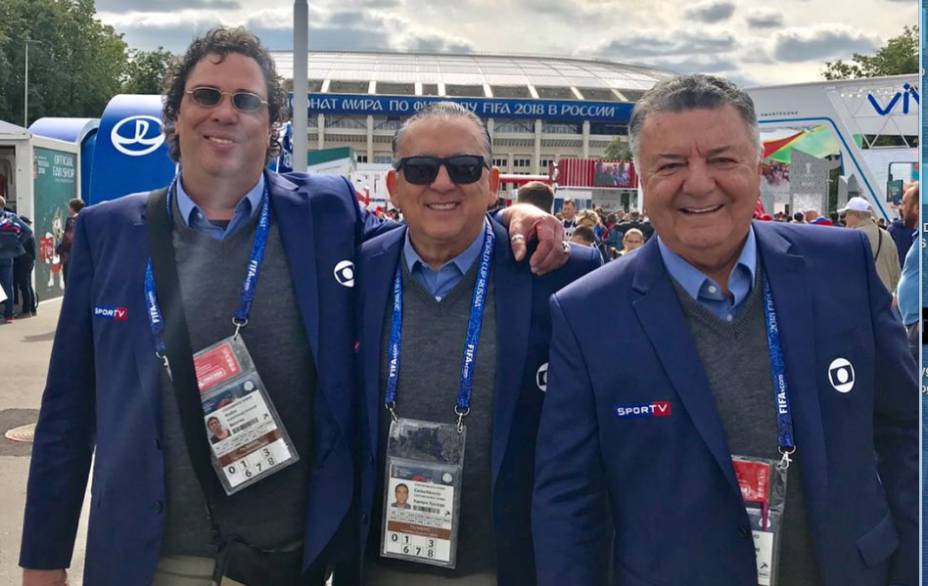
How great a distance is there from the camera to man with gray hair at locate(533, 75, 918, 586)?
1.84 metres

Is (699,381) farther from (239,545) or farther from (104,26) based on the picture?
(104,26)

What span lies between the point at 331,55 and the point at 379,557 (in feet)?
383

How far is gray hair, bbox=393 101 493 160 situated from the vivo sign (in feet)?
62.7

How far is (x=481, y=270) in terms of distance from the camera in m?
2.40

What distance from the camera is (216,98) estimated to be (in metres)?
2.40

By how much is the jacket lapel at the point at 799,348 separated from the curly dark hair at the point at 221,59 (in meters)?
1.41

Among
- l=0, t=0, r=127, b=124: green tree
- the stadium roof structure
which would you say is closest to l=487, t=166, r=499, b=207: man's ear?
l=0, t=0, r=127, b=124: green tree

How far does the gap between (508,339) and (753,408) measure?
65 cm

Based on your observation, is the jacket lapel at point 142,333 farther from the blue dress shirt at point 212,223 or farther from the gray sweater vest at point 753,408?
the gray sweater vest at point 753,408

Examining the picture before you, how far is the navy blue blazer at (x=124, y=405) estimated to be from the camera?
221 cm

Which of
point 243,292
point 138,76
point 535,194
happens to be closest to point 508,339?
point 243,292

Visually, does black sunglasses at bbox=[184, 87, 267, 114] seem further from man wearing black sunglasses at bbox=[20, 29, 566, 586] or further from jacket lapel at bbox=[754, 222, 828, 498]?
jacket lapel at bbox=[754, 222, 828, 498]

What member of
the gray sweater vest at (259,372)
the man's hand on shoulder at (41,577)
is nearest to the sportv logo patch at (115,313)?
the gray sweater vest at (259,372)

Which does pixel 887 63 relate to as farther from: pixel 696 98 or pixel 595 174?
pixel 696 98
